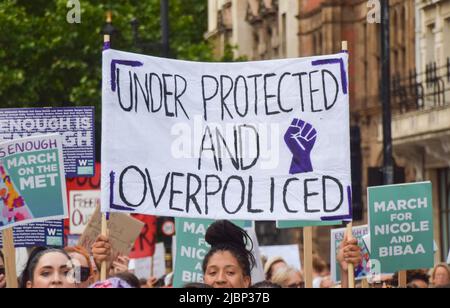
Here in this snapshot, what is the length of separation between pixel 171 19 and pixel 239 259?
32380 mm

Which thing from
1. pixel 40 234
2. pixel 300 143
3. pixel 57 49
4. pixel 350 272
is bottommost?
pixel 350 272

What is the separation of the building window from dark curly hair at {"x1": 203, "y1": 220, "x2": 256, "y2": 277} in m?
22.6

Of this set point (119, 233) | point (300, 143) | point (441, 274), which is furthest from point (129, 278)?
point (441, 274)

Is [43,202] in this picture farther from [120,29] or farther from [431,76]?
[120,29]

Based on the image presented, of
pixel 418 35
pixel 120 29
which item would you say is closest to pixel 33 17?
pixel 120 29

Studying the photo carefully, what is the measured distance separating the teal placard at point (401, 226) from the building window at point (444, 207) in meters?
19.6

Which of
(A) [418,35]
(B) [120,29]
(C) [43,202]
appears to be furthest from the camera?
(B) [120,29]

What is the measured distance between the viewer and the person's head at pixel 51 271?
399 inches

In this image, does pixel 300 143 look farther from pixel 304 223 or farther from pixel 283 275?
pixel 283 275

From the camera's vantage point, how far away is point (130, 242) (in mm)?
15469

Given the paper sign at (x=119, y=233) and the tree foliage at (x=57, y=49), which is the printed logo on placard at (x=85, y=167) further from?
the tree foliage at (x=57, y=49)

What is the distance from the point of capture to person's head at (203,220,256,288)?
10.6 m

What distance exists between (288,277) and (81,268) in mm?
5160

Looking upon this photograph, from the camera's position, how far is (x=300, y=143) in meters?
12.4
